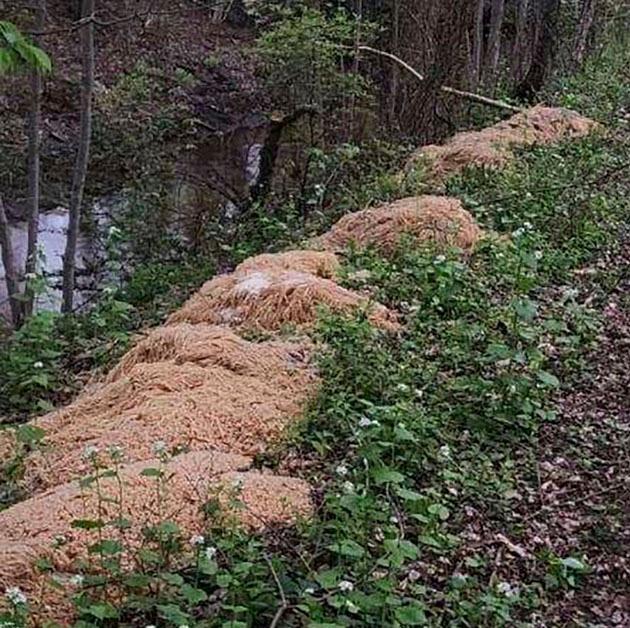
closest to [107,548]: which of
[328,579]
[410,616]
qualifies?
[328,579]

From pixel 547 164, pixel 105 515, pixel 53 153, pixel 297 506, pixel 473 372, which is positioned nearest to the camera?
pixel 105 515

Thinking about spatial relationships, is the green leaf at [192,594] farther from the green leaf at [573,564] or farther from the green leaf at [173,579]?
the green leaf at [573,564]

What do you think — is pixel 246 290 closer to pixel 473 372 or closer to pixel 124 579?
pixel 473 372

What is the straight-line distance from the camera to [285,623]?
279 centimetres

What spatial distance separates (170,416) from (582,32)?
10.8 metres

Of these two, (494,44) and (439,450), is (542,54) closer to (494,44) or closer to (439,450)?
(494,44)

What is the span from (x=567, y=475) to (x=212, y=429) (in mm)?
1518

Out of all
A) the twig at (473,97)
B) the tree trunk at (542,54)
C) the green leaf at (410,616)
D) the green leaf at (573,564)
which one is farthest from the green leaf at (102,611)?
the tree trunk at (542,54)

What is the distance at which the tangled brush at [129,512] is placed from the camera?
2881mm

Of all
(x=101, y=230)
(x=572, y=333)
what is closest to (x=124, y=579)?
(x=572, y=333)

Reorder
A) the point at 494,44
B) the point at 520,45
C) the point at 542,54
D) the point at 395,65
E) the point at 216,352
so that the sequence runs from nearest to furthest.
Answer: the point at 216,352 → the point at 395,65 → the point at 542,54 → the point at 494,44 → the point at 520,45

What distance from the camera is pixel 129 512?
10.5 feet

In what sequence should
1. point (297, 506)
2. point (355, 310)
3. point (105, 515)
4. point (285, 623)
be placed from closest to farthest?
point (285, 623), point (105, 515), point (297, 506), point (355, 310)

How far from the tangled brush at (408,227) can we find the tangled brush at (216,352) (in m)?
1.57
